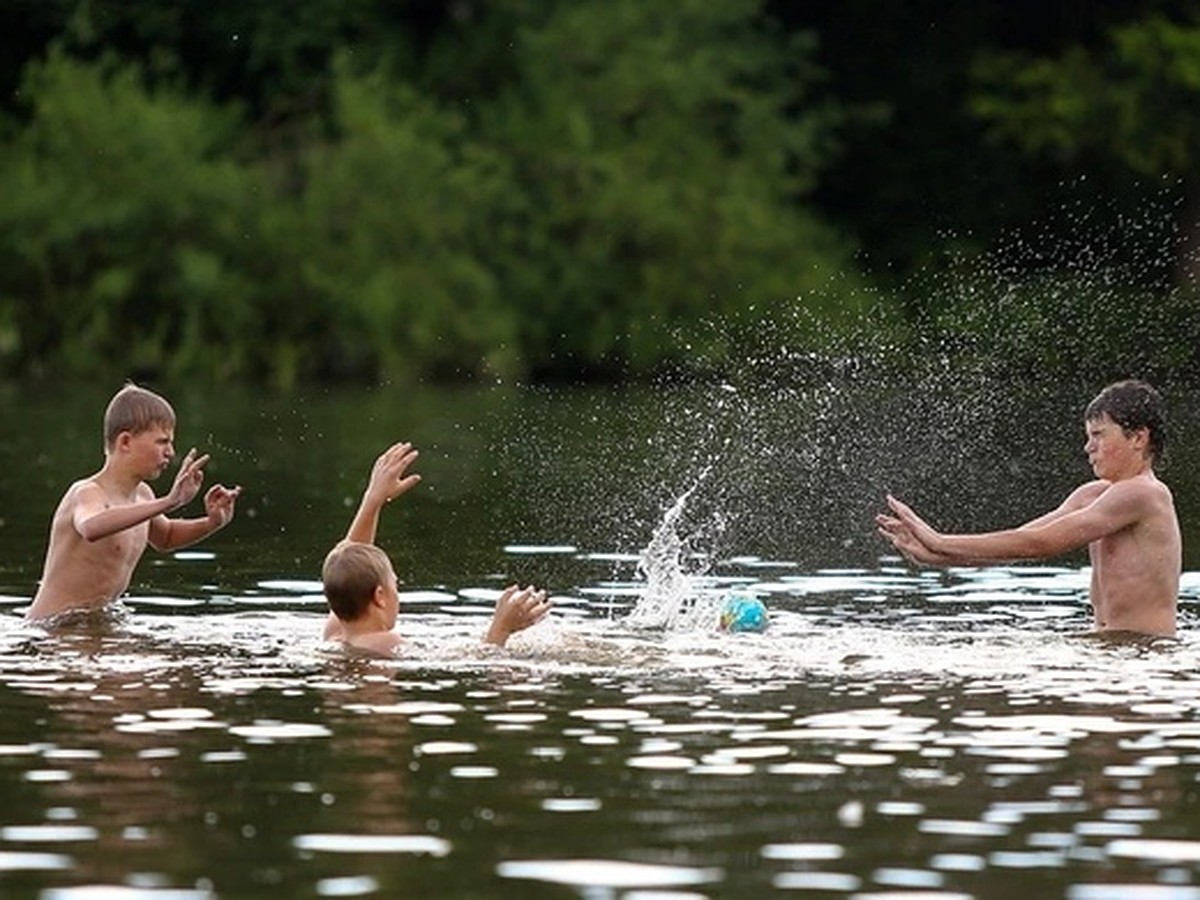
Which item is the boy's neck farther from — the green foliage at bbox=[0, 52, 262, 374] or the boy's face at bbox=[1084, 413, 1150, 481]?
the green foliage at bbox=[0, 52, 262, 374]

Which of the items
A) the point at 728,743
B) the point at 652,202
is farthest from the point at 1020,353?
the point at 728,743

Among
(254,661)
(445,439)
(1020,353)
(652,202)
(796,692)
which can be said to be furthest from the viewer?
(652,202)

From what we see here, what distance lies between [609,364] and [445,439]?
19041mm

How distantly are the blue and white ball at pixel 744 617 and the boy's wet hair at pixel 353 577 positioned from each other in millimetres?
1915

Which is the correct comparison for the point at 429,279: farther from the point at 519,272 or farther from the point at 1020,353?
the point at 1020,353

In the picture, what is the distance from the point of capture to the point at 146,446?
15859 millimetres

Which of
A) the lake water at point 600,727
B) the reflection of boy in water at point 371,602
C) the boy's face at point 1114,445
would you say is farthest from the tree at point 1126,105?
the reflection of boy in water at point 371,602

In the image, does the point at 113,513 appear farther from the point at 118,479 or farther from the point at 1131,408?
the point at 1131,408

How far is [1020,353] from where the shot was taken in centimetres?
4850

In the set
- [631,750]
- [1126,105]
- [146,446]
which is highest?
[1126,105]

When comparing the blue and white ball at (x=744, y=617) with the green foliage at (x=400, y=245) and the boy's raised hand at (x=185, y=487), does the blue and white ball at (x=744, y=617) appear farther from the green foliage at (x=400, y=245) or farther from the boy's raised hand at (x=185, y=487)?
the green foliage at (x=400, y=245)

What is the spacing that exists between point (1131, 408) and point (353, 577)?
387cm

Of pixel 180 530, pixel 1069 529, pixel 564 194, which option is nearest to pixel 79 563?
pixel 180 530

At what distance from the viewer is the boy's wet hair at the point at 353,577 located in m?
14.4
